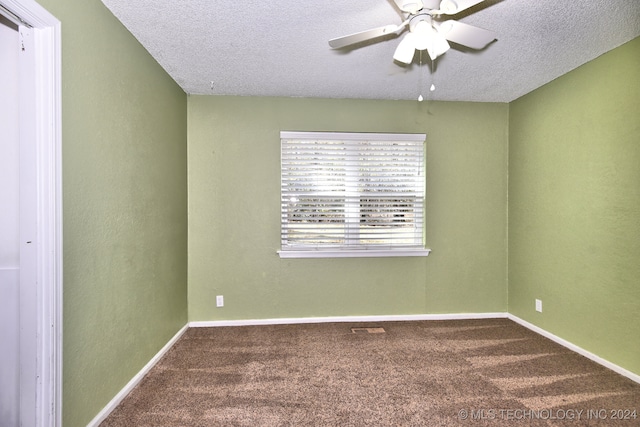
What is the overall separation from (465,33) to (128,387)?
3082mm

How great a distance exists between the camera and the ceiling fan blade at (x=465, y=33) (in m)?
1.65

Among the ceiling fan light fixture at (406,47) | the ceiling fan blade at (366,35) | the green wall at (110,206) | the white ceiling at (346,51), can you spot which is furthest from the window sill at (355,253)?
the ceiling fan blade at (366,35)

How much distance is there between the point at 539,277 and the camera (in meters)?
2.99

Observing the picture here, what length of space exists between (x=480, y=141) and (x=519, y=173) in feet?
1.75

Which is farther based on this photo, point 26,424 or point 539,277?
point 539,277

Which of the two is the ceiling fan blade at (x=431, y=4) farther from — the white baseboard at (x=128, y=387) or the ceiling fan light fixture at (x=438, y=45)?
the white baseboard at (x=128, y=387)

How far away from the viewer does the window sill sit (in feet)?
10.6

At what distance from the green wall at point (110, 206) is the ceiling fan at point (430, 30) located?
1.40 m

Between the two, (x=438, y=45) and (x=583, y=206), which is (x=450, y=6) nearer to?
(x=438, y=45)

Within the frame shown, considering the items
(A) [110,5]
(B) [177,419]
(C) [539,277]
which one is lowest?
(B) [177,419]

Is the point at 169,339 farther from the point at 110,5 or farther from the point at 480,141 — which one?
the point at 480,141

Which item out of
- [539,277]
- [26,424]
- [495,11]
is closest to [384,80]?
[495,11]

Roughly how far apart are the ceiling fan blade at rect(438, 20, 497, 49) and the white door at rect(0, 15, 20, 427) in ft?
7.26

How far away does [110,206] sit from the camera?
189 cm
